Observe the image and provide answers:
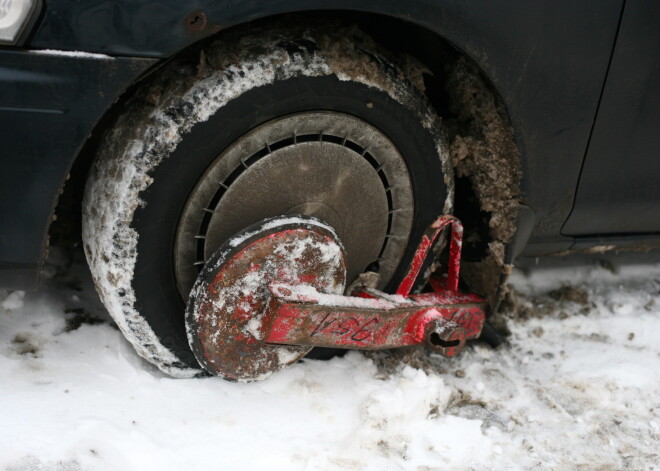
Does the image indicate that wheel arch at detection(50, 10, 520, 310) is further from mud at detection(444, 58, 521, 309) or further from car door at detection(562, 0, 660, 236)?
car door at detection(562, 0, 660, 236)

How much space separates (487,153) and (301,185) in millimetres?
578

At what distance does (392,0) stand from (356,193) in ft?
1.79

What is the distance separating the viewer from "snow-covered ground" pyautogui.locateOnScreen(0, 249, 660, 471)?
1.67 meters

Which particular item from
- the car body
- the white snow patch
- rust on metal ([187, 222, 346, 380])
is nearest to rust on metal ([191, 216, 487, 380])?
rust on metal ([187, 222, 346, 380])

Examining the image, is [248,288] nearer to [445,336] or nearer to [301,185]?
[301,185]

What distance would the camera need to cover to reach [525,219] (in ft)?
6.56

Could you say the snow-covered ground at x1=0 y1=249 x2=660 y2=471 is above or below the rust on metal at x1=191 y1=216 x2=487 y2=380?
below

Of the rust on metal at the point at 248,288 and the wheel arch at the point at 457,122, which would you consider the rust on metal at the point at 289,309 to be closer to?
the rust on metal at the point at 248,288

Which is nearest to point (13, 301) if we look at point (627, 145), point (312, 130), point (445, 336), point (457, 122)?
point (312, 130)

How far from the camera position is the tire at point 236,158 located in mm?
1581

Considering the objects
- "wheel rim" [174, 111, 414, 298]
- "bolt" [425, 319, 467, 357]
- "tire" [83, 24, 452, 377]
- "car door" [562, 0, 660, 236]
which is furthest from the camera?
"bolt" [425, 319, 467, 357]

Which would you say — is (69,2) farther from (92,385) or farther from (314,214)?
(92,385)

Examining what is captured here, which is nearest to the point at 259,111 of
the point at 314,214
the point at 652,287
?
Answer: the point at 314,214

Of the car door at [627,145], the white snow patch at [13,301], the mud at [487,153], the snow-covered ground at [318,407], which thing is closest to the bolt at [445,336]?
the snow-covered ground at [318,407]
